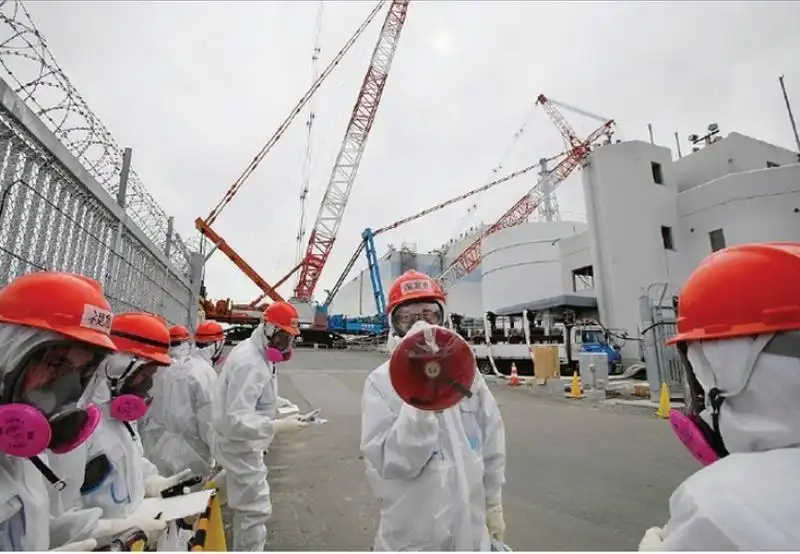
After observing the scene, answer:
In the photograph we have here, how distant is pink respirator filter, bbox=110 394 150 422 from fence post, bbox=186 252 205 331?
7.86 metres

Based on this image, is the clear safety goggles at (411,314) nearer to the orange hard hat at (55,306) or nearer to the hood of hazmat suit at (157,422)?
the orange hard hat at (55,306)

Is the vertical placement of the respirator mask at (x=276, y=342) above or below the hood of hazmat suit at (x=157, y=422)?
above

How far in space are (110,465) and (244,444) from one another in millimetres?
1288

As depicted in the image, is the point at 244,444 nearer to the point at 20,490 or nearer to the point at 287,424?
the point at 287,424

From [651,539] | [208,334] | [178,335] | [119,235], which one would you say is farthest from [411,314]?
[208,334]

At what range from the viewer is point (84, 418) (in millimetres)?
1438

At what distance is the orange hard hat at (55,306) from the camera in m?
1.39

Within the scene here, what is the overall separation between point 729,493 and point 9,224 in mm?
3827

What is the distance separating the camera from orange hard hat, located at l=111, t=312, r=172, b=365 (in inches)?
98.6

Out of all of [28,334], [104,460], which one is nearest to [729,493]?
[28,334]

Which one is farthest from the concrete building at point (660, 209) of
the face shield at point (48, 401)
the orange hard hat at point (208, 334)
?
the face shield at point (48, 401)

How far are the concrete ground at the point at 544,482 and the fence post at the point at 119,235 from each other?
2921mm

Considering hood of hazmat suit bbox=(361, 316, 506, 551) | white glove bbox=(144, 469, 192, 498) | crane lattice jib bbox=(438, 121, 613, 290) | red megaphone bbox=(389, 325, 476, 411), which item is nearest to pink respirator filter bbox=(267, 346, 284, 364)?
white glove bbox=(144, 469, 192, 498)

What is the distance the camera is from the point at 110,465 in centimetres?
209
